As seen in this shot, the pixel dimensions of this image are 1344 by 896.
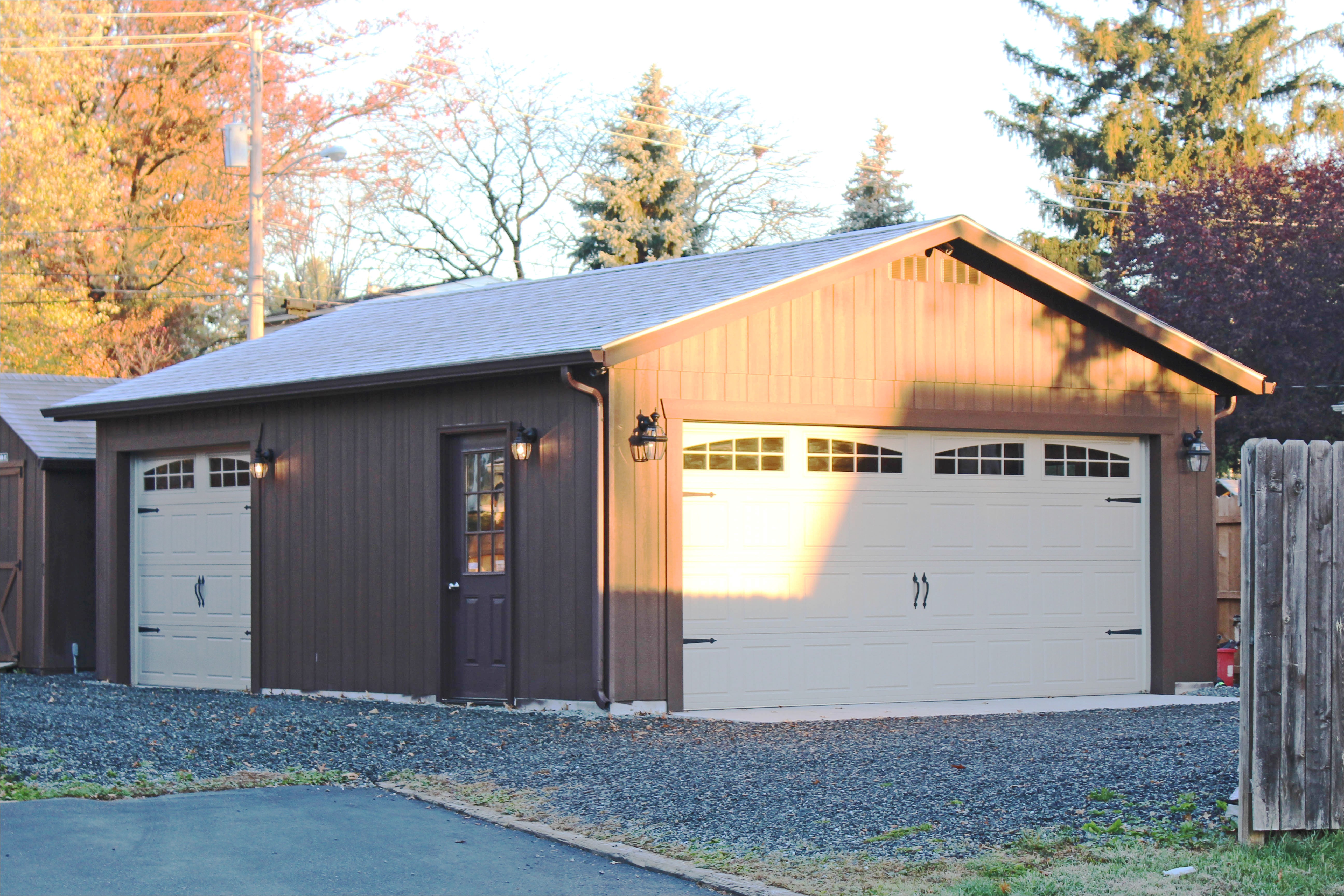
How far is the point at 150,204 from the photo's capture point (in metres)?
27.8

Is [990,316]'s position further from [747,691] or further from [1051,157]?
[1051,157]

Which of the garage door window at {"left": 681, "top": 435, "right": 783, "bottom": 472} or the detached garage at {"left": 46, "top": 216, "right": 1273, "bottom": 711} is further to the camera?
the garage door window at {"left": 681, "top": 435, "right": 783, "bottom": 472}

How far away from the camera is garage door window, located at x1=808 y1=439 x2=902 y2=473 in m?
11.8

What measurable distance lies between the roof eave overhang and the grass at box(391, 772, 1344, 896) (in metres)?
5.30

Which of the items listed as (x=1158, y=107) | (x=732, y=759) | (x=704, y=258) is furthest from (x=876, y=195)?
(x=732, y=759)

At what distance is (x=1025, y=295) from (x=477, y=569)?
511cm

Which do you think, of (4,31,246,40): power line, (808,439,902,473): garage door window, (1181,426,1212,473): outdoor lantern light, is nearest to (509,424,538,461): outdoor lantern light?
(808,439,902,473): garage door window

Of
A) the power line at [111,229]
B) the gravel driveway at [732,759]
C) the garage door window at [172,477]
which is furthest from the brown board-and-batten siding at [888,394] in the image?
the power line at [111,229]

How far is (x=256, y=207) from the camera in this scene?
22000 millimetres

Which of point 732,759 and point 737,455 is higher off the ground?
point 737,455

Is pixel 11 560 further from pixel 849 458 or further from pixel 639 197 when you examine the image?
pixel 639 197

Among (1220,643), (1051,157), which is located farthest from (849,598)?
(1051,157)

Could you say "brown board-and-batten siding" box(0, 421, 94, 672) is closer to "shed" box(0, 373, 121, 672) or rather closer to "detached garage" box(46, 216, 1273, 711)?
"shed" box(0, 373, 121, 672)

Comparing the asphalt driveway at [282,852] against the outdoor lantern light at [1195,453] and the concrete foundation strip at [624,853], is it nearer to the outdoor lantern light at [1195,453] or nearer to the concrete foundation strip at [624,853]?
the concrete foundation strip at [624,853]
